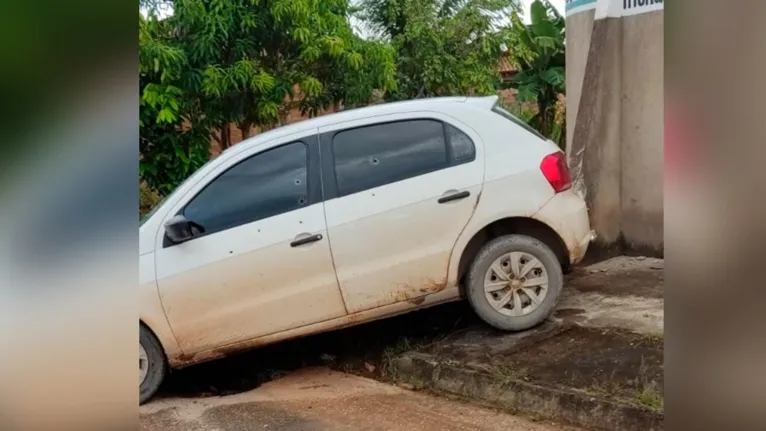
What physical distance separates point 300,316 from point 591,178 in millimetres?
3557

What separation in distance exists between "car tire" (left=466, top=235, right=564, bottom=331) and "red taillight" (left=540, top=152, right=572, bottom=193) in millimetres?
405

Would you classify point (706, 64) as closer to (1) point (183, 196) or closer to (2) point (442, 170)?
(2) point (442, 170)

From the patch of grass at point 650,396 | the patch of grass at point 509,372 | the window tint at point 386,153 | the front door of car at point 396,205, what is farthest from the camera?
the window tint at point 386,153

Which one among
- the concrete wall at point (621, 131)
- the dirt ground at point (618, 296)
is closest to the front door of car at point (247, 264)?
the dirt ground at point (618, 296)

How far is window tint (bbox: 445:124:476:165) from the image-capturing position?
15.9 feet

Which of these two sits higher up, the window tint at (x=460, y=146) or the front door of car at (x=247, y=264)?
the window tint at (x=460, y=146)

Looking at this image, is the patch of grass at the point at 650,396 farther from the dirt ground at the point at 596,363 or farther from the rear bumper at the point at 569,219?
the rear bumper at the point at 569,219

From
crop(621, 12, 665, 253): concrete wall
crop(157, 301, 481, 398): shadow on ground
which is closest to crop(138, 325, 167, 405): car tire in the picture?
crop(157, 301, 481, 398): shadow on ground

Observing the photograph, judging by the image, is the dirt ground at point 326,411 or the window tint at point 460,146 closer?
the dirt ground at point 326,411

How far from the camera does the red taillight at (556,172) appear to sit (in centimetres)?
482

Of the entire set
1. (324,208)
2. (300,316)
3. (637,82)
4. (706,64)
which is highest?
(637,82)

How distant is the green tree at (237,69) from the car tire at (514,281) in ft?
10.5

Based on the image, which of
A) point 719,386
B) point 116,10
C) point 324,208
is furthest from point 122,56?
point 324,208

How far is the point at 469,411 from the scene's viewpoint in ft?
14.1
